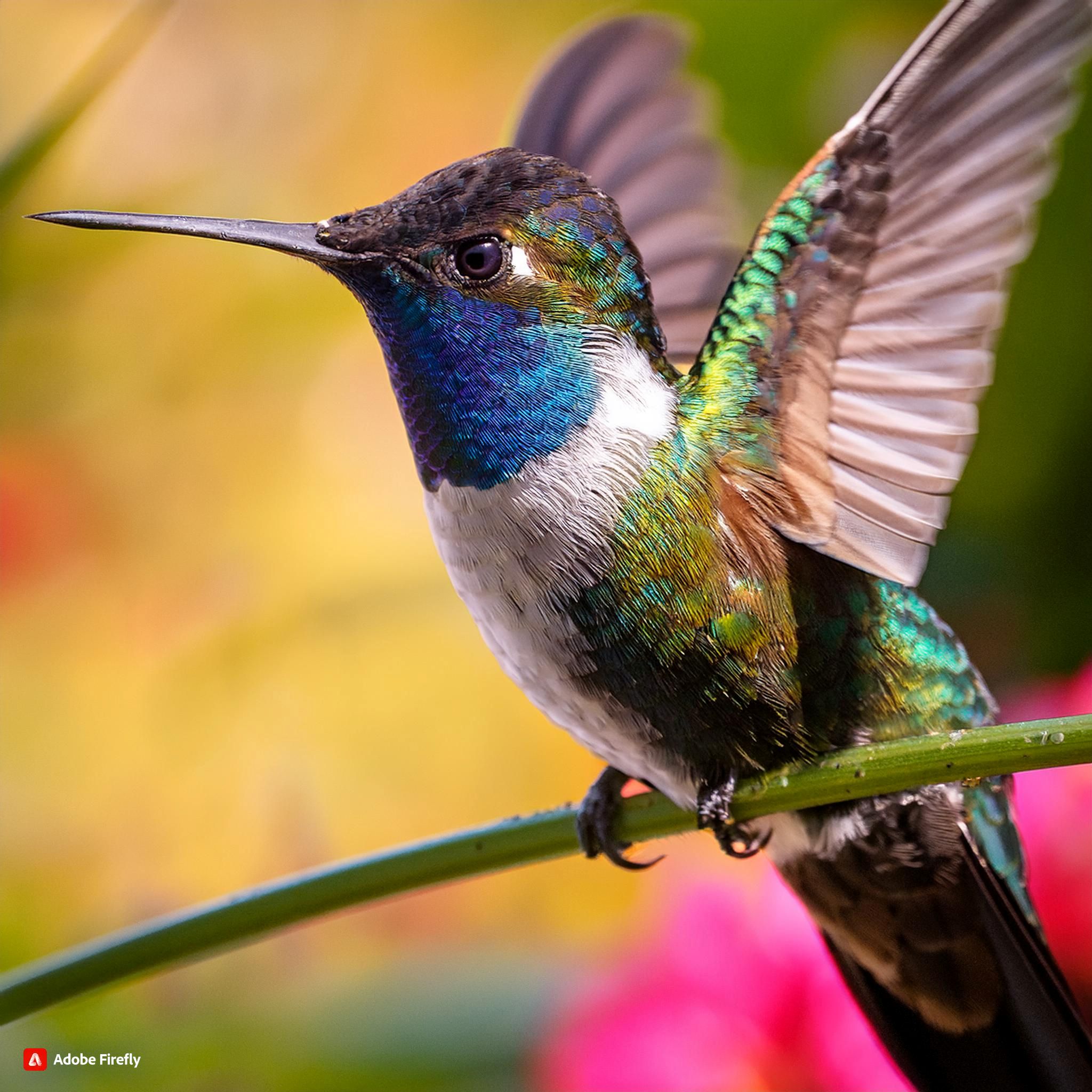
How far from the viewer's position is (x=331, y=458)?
1.83 meters

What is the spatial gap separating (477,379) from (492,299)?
0.05 metres

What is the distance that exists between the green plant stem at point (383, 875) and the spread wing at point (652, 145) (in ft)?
2.04

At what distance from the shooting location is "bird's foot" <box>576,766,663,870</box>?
0.89 metres

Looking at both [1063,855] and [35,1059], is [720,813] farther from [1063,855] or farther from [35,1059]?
[35,1059]

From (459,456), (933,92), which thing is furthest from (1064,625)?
(459,456)

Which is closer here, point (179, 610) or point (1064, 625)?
point (1064, 625)

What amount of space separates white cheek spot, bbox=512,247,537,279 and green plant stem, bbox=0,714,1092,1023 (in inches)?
12.1

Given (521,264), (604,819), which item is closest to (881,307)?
(521,264)

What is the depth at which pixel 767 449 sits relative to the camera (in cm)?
83

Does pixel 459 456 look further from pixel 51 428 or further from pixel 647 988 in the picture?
pixel 51 428

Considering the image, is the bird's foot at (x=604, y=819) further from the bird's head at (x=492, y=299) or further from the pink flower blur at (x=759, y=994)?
the bird's head at (x=492, y=299)

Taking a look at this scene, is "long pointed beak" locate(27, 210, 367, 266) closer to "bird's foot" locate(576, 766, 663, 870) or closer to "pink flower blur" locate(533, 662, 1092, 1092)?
"bird's foot" locate(576, 766, 663, 870)

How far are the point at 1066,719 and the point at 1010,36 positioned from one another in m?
0.46

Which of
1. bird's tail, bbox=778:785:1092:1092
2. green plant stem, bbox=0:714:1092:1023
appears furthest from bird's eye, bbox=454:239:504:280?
bird's tail, bbox=778:785:1092:1092
